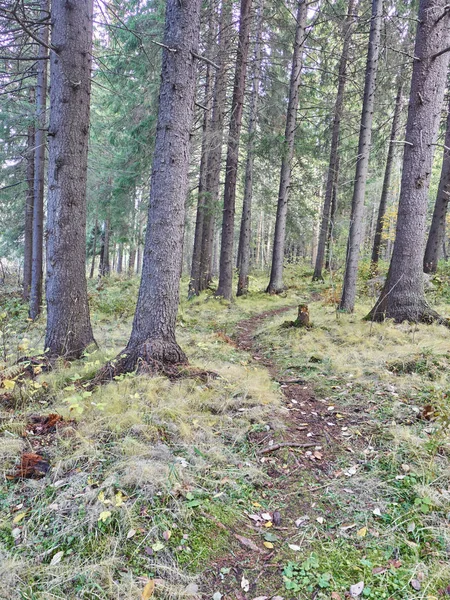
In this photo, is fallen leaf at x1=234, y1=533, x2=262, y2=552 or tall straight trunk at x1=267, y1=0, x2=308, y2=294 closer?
fallen leaf at x1=234, y1=533, x2=262, y2=552

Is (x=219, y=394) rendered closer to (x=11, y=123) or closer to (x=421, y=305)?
(x=421, y=305)

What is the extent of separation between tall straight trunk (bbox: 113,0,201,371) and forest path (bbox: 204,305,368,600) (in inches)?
67.1

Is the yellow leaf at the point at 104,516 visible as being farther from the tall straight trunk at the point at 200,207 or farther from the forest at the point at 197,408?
the tall straight trunk at the point at 200,207

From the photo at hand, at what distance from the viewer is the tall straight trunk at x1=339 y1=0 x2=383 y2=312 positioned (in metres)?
7.47

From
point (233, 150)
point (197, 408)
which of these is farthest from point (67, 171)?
point (233, 150)

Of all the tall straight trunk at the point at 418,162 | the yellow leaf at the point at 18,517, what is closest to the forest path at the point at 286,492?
the yellow leaf at the point at 18,517

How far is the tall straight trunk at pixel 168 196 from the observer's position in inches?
159

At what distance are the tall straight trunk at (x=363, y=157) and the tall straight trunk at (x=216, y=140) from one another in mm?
3824

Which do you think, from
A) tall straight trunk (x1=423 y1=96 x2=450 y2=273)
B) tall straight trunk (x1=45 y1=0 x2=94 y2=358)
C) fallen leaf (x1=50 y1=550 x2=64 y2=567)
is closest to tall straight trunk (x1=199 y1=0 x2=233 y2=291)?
tall straight trunk (x1=45 y1=0 x2=94 y2=358)

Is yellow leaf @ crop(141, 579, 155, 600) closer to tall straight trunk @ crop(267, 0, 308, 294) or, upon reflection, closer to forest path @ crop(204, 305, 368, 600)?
forest path @ crop(204, 305, 368, 600)

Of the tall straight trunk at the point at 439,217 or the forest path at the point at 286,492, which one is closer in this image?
the forest path at the point at 286,492

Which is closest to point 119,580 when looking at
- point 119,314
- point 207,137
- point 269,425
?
point 269,425

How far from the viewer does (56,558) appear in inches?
72.7

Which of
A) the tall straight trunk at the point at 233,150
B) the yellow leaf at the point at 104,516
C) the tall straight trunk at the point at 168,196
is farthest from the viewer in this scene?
the tall straight trunk at the point at 233,150
